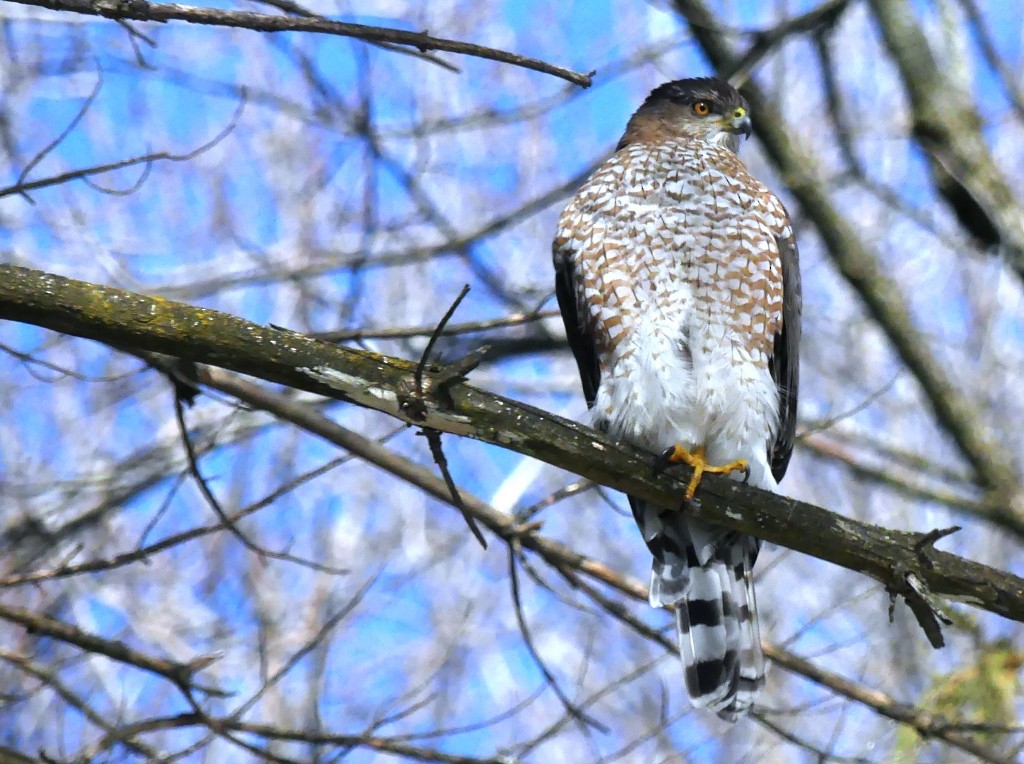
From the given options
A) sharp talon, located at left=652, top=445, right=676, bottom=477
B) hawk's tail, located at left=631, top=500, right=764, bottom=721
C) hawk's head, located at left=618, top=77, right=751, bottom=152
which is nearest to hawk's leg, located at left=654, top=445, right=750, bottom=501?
sharp talon, located at left=652, top=445, right=676, bottom=477

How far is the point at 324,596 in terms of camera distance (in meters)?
9.67

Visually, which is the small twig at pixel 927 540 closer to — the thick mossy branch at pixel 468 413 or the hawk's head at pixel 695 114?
the thick mossy branch at pixel 468 413

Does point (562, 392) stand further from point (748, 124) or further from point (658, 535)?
point (658, 535)

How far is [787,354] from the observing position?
489 centimetres

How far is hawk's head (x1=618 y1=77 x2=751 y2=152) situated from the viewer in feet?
18.5

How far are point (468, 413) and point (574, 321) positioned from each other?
1.59 meters

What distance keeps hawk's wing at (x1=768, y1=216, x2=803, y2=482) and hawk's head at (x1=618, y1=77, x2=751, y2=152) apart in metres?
0.89

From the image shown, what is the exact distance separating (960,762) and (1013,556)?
333 centimetres

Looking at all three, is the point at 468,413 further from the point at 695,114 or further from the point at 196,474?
the point at 695,114

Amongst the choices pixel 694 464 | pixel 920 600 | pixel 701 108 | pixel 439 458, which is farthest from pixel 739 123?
pixel 439 458

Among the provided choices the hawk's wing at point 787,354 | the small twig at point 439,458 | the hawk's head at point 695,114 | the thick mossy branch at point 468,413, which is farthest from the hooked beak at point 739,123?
the small twig at point 439,458

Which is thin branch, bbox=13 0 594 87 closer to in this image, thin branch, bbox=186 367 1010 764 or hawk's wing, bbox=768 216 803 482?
thin branch, bbox=186 367 1010 764

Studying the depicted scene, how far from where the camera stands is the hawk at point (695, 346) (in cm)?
448

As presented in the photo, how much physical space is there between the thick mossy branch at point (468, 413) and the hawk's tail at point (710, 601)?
2.54 ft
